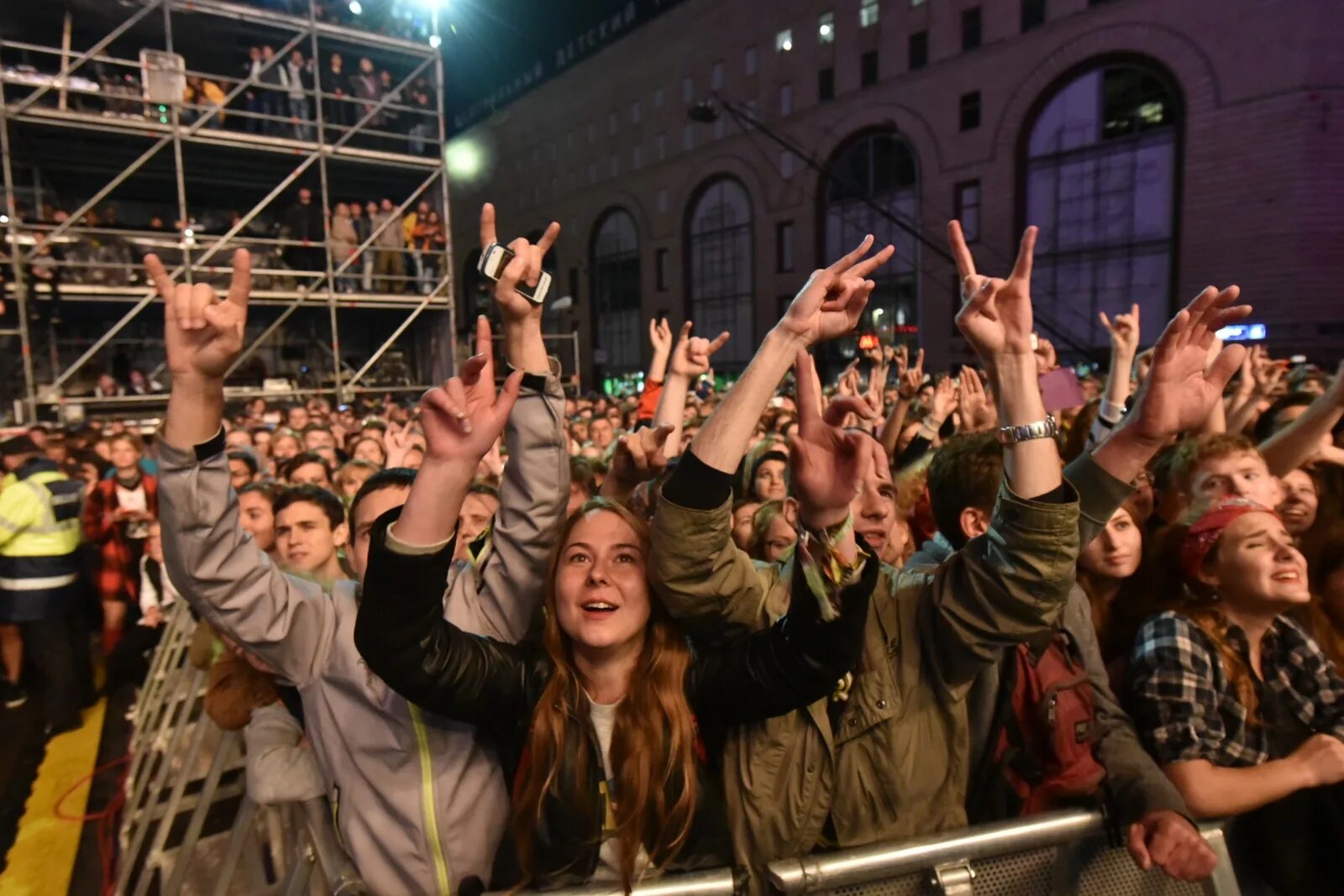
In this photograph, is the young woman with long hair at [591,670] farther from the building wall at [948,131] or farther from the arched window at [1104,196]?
the arched window at [1104,196]

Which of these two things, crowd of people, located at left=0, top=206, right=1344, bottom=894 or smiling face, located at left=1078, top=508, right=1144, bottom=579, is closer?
crowd of people, located at left=0, top=206, right=1344, bottom=894

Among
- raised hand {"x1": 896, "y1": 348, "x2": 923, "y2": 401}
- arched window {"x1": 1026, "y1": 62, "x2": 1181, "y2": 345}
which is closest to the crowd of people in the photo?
raised hand {"x1": 896, "y1": 348, "x2": 923, "y2": 401}

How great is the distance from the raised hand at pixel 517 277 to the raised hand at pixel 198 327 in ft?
1.70

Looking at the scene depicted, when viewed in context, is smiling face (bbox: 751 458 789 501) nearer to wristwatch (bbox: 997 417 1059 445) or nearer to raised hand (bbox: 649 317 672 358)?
raised hand (bbox: 649 317 672 358)

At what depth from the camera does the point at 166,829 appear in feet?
8.50

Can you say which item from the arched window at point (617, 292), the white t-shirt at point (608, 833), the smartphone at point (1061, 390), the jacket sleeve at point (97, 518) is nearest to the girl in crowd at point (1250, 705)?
the white t-shirt at point (608, 833)

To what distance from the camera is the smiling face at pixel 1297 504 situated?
9.60 ft

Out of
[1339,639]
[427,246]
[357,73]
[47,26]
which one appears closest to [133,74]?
[47,26]

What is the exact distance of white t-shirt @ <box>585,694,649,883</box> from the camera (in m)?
1.57

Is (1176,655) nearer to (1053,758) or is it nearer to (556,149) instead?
(1053,758)

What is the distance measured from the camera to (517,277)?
1.73 meters

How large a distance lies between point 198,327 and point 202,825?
1.85m

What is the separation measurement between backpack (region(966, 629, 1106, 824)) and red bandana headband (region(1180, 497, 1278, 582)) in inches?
20.0

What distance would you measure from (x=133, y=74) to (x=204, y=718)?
15.4m
